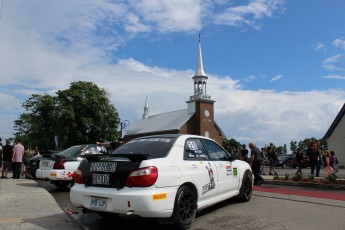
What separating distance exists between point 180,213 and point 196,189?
0.65m

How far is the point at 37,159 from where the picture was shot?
16.3m

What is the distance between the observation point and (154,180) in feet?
18.1

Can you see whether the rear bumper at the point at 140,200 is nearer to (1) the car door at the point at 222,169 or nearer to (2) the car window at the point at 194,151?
(2) the car window at the point at 194,151

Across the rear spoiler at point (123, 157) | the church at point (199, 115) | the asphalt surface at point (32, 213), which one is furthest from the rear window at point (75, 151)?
the church at point (199, 115)

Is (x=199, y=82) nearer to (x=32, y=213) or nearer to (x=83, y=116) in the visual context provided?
(x=83, y=116)

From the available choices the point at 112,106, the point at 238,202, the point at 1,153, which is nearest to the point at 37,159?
the point at 1,153

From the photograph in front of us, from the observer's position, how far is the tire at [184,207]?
5.75 meters

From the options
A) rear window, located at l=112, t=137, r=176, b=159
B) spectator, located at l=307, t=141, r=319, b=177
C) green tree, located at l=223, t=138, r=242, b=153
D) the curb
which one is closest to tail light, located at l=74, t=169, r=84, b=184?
rear window, located at l=112, t=137, r=176, b=159

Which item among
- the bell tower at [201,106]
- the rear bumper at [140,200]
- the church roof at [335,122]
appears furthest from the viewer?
the bell tower at [201,106]

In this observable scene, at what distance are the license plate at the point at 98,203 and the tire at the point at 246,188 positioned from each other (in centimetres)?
378

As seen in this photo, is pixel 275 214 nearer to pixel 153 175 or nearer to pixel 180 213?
pixel 180 213

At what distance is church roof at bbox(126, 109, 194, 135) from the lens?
71.1 m

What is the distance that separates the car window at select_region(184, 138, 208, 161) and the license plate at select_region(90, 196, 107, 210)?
1598mm

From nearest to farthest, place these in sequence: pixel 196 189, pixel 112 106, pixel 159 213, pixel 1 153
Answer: pixel 159 213 < pixel 196 189 < pixel 1 153 < pixel 112 106
